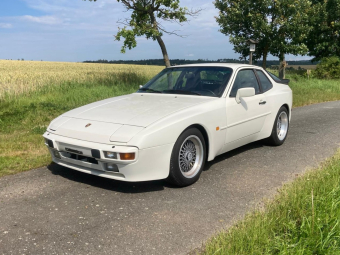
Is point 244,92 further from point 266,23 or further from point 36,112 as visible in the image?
point 266,23

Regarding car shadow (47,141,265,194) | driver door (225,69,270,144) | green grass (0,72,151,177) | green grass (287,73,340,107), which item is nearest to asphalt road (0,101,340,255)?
car shadow (47,141,265,194)

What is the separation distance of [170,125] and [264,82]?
8.93ft

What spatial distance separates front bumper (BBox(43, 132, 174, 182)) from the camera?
3711 mm

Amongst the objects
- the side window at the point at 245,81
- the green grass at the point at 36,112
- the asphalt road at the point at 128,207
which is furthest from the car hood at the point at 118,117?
the green grass at the point at 36,112

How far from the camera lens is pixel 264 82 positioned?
6012 millimetres

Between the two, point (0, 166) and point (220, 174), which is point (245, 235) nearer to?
point (220, 174)

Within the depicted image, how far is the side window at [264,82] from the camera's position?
592cm

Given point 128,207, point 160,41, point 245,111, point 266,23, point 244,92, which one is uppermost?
point 266,23

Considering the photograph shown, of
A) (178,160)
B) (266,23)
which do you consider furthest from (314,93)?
(178,160)

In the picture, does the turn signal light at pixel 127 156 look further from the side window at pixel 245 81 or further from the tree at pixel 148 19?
Answer: the tree at pixel 148 19

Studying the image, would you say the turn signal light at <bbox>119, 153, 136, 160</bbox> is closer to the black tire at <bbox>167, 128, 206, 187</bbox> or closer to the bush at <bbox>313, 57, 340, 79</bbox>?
the black tire at <bbox>167, 128, 206, 187</bbox>

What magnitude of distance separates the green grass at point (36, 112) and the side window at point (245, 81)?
2947 mm

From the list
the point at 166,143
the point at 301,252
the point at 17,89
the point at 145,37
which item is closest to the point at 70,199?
the point at 166,143

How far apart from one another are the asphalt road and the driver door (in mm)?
493
